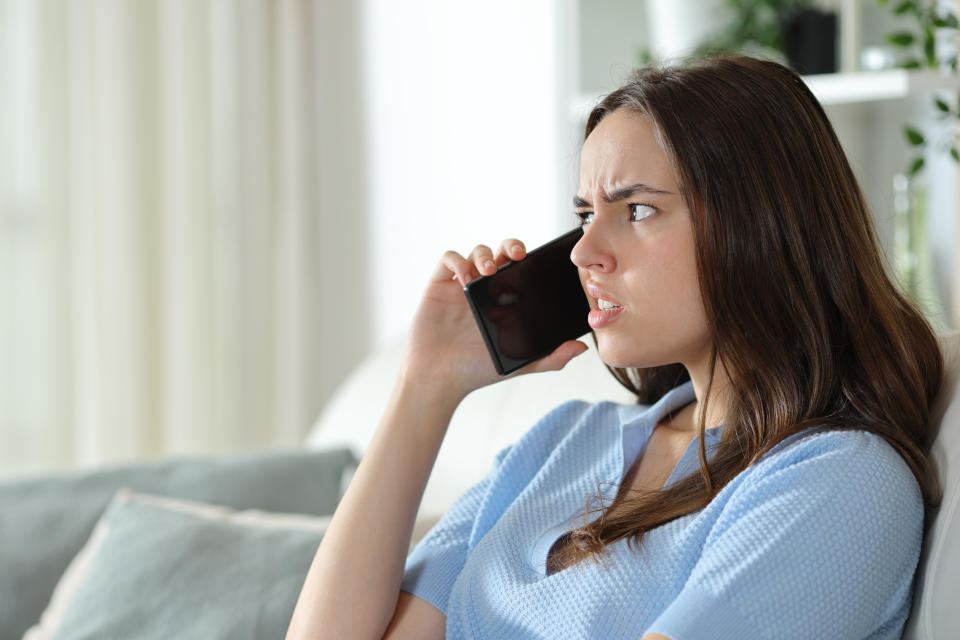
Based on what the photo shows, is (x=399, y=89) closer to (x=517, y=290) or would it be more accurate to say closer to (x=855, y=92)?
(x=855, y=92)

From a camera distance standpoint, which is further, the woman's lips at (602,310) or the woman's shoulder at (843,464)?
the woman's lips at (602,310)

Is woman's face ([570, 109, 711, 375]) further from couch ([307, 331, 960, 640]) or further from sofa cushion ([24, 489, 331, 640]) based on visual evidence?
sofa cushion ([24, 489, 331, 640])

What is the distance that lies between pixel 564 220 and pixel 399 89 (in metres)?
0.71

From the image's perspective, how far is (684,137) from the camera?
39.4 inches

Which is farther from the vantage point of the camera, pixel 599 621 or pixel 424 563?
pixel 424 563

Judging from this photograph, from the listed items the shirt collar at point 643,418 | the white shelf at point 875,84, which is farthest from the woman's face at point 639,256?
the white shelf at point 875,84

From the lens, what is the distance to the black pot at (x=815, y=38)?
7.30 ft

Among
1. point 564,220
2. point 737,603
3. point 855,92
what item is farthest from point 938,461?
point 564,220

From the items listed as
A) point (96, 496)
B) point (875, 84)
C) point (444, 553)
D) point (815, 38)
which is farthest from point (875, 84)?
point (96, 496)

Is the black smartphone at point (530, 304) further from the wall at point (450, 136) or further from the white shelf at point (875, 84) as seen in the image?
the wall at point (450, 136)

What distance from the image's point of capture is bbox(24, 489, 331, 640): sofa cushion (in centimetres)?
142

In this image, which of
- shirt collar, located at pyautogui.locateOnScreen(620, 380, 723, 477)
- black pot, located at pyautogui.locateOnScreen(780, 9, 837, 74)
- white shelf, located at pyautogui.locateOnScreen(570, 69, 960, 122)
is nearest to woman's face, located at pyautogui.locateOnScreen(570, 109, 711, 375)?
shirt collar, located at pyautogui.locateOnScreen(620, 380, 723, 477)

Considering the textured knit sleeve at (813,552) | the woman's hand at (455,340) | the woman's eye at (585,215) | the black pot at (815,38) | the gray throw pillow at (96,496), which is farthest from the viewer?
the black pot at (815,38)

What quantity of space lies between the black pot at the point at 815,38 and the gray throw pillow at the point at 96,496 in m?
1.31
